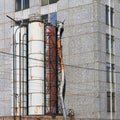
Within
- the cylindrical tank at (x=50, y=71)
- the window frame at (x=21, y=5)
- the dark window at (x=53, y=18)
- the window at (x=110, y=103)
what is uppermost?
the window frame at (x=21, y=5)

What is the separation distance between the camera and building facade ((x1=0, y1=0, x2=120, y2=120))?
5238cm

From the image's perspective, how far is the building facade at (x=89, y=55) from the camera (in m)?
52.4

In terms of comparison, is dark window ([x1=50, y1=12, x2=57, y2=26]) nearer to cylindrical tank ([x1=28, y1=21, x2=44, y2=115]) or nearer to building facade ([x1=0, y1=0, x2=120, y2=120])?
building facade ([x1=0, y1=0, x2=120, y2=120])

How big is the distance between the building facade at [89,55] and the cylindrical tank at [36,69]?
3.19 meters

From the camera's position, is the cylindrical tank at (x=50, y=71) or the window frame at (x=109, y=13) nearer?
the cylindrical tank at (x=50, y=71)

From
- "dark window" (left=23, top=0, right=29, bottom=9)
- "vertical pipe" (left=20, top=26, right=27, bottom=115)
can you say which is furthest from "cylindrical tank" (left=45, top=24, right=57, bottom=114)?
"dark window" (left=23, top=0, right=29, bottom=9)

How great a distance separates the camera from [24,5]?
6034 centimetres

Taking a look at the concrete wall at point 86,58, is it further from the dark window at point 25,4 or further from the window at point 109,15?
the dark window at point 25,4

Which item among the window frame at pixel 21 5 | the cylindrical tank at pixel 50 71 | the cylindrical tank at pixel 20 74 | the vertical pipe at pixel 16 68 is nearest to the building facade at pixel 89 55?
the vertical pipe at pixel 16 68

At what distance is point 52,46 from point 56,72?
304cm

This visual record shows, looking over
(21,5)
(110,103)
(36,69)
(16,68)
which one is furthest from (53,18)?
(110,103)

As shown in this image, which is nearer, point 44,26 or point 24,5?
point 44,26

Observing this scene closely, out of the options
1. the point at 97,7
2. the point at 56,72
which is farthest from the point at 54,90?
the point at 97,7

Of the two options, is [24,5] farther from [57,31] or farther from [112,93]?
[112,93]
